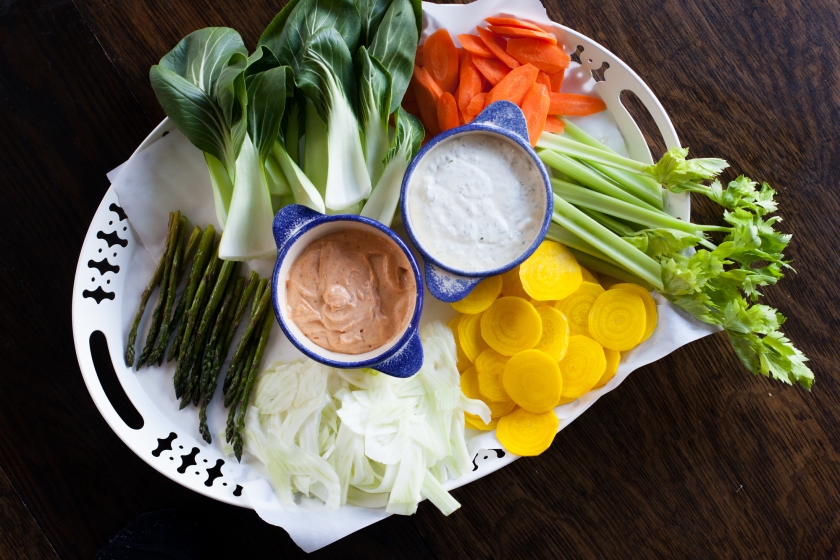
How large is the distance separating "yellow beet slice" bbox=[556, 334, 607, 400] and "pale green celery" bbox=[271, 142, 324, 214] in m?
1.05

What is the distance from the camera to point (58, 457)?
2.34 meters

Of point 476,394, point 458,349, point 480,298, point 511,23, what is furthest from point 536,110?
point 476,394

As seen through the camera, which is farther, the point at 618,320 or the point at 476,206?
the point at 618,320

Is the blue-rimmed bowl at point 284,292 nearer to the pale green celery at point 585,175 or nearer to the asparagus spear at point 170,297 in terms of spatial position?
the asparagus spear at point 170,297

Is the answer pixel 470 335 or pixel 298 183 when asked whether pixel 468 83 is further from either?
pixel 470 335

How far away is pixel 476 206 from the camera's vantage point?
1.83 metres

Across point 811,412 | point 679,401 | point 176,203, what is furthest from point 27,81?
point 811,412

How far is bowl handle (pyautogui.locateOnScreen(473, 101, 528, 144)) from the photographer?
6.14 feet

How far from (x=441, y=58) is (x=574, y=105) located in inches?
21.6

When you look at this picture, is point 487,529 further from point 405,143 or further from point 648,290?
point 405,143

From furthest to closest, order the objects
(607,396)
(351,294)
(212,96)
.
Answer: (607,396)
(212,96)
(351,294)

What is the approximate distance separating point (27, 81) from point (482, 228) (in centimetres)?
198

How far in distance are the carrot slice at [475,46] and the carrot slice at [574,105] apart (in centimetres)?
30

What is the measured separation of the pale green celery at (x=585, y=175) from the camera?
2.05m
